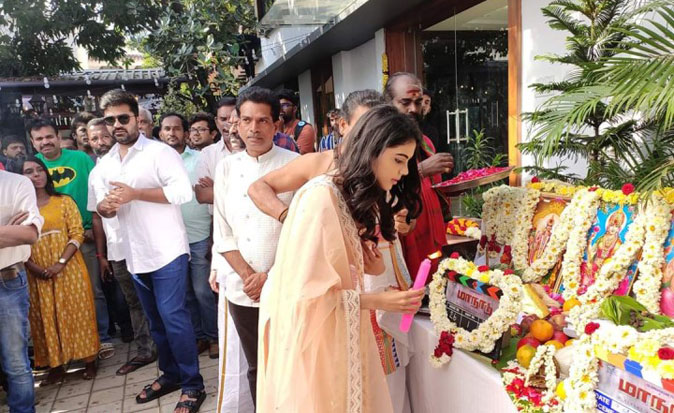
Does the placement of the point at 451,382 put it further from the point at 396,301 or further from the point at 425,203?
the point at 425,203

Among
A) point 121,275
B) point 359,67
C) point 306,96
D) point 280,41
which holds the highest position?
point 280,41

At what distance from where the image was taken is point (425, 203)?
2512 mm

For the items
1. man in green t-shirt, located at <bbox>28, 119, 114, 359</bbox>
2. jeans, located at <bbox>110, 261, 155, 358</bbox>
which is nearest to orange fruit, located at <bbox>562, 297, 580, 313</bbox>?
jeans, located at <bbox>110, 261, 155, 358</bbox>

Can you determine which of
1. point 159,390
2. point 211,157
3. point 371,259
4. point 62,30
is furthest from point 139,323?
point 62,30

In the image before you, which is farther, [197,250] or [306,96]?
[306,96]

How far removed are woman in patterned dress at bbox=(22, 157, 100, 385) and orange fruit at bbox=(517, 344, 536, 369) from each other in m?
3.56

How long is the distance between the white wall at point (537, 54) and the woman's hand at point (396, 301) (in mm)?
2235

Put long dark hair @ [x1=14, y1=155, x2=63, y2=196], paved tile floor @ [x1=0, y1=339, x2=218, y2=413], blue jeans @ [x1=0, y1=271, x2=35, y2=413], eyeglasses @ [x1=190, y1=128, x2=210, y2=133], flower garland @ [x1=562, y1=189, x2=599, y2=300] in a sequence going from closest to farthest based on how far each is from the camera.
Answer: flower garland @ [x1=562, y1=189, x2=599, y2=300]
blue jeans @ [x1=0, y1=271, x2=35, y2=413]
paved tile floor @ [x1=0, y1=339, x2=218, y2=413]
long dark hair @ [x1=14, y1=155, x2=63, y2=196]
eyeglasses @ [x1=190, y1=128, x2=210, y2=133]

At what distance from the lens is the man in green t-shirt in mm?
4316

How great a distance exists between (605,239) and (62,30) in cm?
1038

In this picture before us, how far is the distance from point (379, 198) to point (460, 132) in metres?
4.07

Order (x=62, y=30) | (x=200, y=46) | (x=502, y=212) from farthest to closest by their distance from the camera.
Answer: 1. (x=62, y=30)
2. (x=200, y=46)
3. (x=502, y=212)

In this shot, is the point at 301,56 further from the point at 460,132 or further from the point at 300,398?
the point at 300,398

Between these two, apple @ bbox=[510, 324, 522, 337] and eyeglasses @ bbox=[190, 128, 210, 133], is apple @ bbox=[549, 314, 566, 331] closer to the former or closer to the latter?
apple @ bbox=[510, 324, 522, 337]
